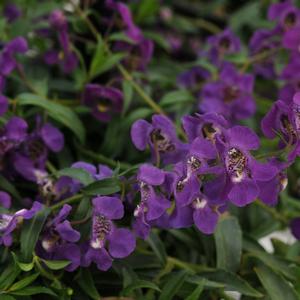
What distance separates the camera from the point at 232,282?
72 centimetres

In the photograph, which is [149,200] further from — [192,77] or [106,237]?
[192,77]

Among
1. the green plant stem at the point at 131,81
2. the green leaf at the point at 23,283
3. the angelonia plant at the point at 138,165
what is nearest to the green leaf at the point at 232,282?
the angelonia plant at the point at 138,165

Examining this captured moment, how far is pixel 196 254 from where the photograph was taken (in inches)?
33.6

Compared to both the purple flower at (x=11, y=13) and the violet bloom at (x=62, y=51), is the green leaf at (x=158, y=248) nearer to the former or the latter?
the violet bloom at (x=62, y=51)

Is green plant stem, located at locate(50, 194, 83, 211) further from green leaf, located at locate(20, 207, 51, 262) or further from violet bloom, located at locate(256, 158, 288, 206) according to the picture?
violet bloom, located at locate(256, 158, 288, 206)

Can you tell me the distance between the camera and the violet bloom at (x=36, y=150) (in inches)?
31.5

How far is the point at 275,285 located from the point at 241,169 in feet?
0.60

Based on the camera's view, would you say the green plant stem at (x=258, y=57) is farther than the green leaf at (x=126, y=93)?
Yes

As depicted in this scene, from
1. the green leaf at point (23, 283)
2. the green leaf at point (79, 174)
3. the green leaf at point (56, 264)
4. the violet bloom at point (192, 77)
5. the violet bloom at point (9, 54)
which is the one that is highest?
the violet bloom at point (9, 54)

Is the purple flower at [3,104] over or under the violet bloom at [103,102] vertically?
over

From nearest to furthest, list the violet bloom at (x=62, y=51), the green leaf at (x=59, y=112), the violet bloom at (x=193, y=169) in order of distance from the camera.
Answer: the violet bloom at (x=193, y=169) → the green leaf at (x=59, y=112) → the violet bloom at (x=62, y=51)

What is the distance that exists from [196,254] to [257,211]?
0.18 m

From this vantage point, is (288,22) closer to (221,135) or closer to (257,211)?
(257,211)

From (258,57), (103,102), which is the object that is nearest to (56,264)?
(103,102)
